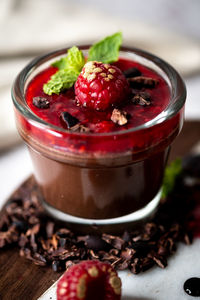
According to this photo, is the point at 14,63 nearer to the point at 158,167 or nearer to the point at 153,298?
the point at 158,167

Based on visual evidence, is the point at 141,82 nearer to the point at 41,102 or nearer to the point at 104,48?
the point at 104,48

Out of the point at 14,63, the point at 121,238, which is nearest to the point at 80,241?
the point at 121,238

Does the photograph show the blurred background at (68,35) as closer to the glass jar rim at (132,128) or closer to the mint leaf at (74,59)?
the glass jar rim at (132,128)

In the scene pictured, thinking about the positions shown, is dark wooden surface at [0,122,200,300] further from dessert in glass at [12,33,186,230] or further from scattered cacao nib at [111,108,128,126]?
scattered cacao nib at [111,108,128,126]

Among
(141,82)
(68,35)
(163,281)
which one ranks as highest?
(141,82)

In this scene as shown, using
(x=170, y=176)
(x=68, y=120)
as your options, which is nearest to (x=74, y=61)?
(x=68, y=120)

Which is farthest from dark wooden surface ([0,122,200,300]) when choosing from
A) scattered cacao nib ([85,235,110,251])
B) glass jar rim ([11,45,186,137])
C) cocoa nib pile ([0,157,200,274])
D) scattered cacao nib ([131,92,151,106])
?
scattered cacao nib ([131,92,151,106])
